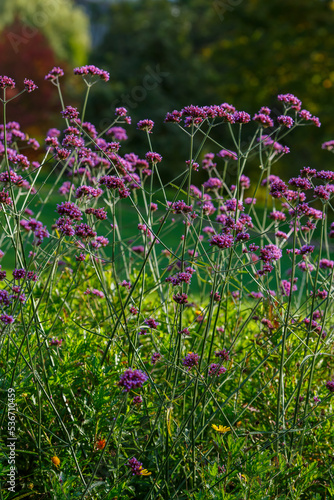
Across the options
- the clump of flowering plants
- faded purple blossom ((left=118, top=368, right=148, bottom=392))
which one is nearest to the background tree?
the clump of flowering plants

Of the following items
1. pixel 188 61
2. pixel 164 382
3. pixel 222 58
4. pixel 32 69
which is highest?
pixel 188 61

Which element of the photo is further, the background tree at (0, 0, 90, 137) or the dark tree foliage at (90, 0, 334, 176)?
the background tree at (0, 0, 90, 137)

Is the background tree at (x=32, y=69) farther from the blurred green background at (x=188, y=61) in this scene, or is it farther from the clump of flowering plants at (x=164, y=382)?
the clump of flowering plants at (x=164, y=382)

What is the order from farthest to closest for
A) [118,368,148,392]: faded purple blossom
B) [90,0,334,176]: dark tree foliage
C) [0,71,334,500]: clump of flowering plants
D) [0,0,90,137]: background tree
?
1. [0,0,90,137]: background tree
2. [90,0,334,176]: dark tree foliage
3. [0,71,334,500]: clump of flowering plants
4. [118,368,148,392]: faded purple blossom

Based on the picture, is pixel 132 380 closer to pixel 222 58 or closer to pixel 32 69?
pixel 222 58

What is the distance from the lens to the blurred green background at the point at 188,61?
16.0 metres

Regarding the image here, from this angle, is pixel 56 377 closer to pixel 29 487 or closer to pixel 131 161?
pixel 29 487

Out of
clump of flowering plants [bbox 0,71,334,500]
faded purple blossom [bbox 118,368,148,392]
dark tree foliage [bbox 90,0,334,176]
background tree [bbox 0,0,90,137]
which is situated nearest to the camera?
faded purple blossom [bbox 118,368,148,392]

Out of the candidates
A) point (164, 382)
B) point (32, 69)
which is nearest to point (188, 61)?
point (32, 69)

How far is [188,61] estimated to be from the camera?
70.5 ft

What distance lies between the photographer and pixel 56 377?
2312 mm

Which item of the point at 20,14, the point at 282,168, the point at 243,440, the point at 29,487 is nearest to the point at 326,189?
the point at 243,440

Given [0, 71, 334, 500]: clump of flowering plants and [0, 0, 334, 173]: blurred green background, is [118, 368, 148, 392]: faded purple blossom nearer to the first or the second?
[0, 71, 334, 500]: clump of flowering plants

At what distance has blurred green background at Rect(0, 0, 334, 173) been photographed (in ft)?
52.5
